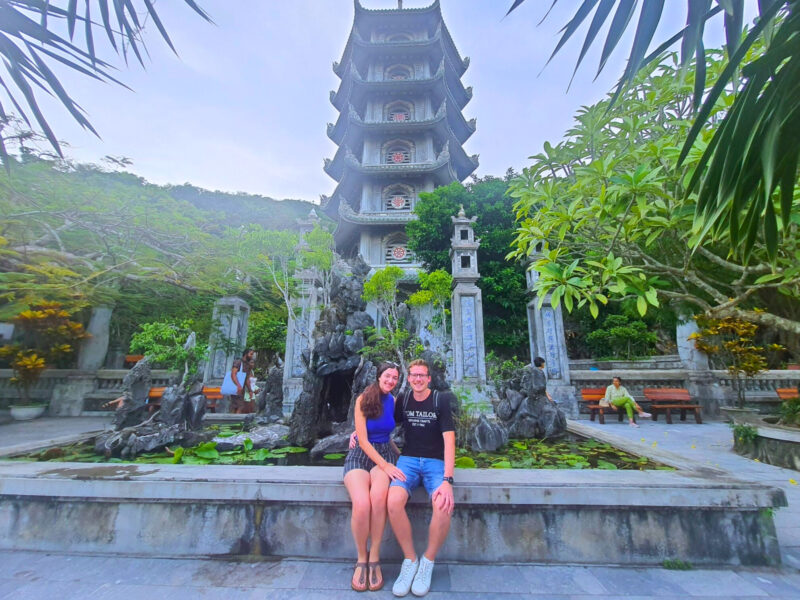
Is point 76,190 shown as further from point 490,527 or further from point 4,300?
point 490,527

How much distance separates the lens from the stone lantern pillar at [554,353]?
340 inches


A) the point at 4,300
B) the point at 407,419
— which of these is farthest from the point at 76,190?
the point at 407,419

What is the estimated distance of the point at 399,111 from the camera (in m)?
19.8

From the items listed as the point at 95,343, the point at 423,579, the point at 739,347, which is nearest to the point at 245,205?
the point at 95,343

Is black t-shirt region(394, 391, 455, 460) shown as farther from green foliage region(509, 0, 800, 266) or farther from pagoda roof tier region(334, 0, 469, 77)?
pagoda roof tier region(334, 0, 469, 77)

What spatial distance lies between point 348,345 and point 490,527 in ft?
10.1

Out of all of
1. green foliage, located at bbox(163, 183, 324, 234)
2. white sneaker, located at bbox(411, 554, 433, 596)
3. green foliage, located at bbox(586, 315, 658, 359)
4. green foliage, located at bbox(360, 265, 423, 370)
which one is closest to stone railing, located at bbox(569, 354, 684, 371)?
green foliage, located at bbox(586, 315, 658, 359)

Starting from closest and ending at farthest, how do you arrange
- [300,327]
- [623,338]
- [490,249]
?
[300,327] < [490,249] < [623,338]

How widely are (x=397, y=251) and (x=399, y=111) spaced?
840 centimetres

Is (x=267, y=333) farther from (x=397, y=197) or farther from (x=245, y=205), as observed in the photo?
(x=245, y=205)

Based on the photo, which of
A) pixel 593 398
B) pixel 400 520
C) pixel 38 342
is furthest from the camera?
pixel 38 342

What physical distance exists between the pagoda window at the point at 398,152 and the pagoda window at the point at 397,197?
153 cm

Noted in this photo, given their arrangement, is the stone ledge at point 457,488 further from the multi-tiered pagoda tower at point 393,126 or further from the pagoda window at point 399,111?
the pagoda window at point 399,111

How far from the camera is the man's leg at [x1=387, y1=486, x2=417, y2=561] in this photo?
1.97m
